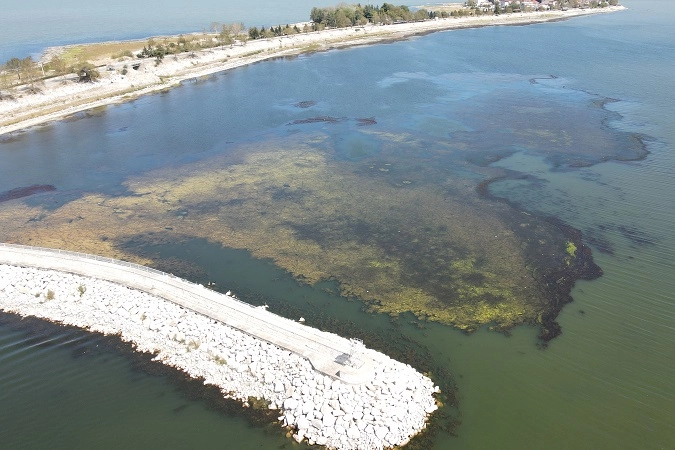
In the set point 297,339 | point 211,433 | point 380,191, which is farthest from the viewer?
point 380,191

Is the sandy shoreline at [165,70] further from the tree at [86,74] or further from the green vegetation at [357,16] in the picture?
the green vegetation at [357,16]

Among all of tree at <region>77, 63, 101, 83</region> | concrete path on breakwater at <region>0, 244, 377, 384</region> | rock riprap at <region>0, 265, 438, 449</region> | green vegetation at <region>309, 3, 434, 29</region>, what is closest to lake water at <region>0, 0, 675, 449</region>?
rock riprap at <region>0, 265, 438, 449</region>

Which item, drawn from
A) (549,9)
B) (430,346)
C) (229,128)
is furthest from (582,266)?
(549,9)

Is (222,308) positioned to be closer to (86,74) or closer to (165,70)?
(86,74)

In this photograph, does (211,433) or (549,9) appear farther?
(549,9)

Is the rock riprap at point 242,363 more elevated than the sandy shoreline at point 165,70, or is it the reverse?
the sandy shoreline at point 165,70

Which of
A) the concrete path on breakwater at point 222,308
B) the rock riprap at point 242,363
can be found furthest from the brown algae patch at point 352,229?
the rock riprap at point 242,363

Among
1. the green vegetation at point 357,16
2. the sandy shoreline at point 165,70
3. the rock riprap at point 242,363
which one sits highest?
the green vegetation at point 357,16

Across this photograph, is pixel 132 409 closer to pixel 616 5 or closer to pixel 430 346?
pixel 430 346
